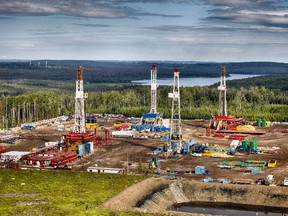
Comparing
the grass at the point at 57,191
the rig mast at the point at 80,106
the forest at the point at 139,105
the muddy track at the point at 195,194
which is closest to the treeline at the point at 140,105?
the forest at the point at 139,105

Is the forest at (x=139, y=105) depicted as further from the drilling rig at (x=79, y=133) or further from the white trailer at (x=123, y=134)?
the drilling rig at (x=79, y=133)

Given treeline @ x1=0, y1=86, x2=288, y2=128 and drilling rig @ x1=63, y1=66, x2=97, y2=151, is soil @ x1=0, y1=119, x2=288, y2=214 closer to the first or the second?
drilling rig @ x1=63, y1=66, x2=97, y2=151

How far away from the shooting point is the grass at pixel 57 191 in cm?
4409

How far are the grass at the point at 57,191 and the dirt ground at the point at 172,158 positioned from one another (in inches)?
301

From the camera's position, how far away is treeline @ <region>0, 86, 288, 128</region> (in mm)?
118125

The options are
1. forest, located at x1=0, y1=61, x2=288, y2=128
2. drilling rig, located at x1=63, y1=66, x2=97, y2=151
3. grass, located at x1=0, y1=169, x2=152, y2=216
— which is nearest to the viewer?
grass, located at x1=0, y1=169, x2=152, y2=216

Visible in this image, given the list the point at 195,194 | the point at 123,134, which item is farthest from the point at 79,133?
the point at 195,194

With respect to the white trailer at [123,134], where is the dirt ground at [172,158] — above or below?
below

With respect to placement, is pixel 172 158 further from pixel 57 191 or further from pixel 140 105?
pixel 140 105

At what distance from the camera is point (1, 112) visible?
115 m

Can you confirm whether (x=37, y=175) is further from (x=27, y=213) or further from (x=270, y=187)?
(x=270, y=187)

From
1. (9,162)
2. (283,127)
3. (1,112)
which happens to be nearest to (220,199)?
(9,162)

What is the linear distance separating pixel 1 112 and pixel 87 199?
73006 mm

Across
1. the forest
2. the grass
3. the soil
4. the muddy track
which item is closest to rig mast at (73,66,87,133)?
the soil
